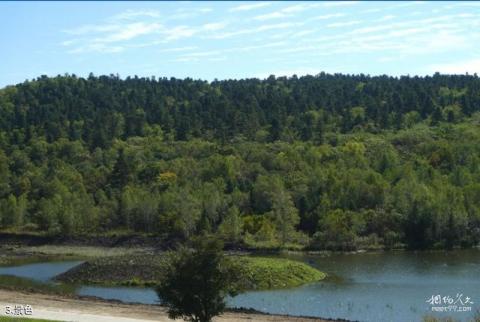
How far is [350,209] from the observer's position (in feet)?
346

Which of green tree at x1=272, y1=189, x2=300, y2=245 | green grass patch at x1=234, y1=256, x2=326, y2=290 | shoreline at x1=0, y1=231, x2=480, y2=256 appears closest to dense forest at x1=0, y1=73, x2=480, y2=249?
green tree at x1=272, y1=189, x2=300, y2=245

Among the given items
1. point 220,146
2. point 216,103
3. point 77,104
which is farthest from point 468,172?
point 77,104

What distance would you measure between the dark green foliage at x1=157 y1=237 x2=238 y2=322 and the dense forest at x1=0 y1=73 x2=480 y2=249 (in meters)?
60.4

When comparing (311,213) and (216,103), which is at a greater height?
(216,103)

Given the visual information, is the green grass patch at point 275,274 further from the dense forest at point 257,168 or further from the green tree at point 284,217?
the green tree at point 284,217

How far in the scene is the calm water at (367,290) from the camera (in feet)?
166

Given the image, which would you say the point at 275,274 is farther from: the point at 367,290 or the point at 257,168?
the point at 257,168

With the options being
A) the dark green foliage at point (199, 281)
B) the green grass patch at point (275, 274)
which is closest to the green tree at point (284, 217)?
the green grass patch at point (275, 274)

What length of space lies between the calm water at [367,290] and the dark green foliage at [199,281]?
1671 centimetres

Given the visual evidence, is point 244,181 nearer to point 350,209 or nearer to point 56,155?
point 350,209

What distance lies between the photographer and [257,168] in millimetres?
127375

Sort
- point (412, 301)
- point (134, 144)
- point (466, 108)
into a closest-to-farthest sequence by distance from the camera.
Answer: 1. point (412, 301)
2. point (134, 144)
3. point (466, 108)

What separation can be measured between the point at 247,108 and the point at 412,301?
127702 millimetres

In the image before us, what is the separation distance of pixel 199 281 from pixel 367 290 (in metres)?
28.5
